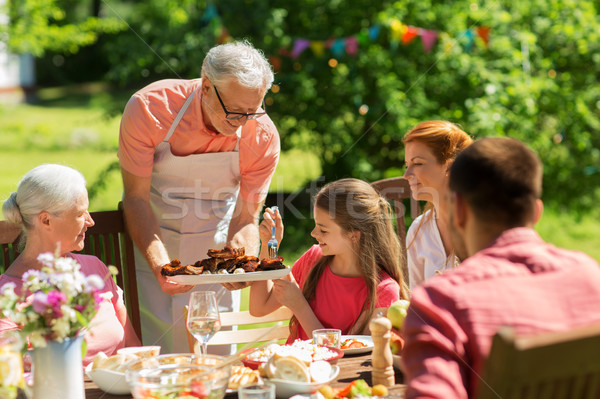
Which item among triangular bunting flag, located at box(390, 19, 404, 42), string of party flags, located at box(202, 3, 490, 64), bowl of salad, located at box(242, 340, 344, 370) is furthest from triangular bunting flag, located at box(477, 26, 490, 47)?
bowl of salad, located at box(242, 340, 344, 370)

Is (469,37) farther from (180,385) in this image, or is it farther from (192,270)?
(180,385)

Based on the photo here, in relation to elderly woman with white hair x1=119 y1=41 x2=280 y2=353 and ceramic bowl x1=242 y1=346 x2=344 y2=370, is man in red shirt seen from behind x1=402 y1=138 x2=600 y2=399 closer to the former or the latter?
ceramic bowl x1=242 y1=346 x2=344 y2=370

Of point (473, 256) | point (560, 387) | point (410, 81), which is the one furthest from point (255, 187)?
point (410, 81)

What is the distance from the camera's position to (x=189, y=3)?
6840 millimetres

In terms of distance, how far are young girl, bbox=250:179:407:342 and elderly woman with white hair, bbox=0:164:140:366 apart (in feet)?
2.04

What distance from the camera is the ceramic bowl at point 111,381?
1.93 m

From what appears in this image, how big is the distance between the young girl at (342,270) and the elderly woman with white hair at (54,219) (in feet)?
2.04

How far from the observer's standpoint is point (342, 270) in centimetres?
313

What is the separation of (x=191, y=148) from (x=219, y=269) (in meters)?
0.72

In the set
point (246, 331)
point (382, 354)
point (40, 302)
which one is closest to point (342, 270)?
point (246, 331)

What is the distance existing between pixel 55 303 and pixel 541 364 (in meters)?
1.09

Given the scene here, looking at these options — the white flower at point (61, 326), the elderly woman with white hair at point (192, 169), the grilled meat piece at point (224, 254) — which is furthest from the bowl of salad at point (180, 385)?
the elderly woman with white hair at point (192, 169)

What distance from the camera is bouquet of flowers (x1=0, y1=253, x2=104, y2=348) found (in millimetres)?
1619

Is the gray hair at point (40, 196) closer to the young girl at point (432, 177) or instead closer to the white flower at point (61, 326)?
the white flower at point (61, 326)
